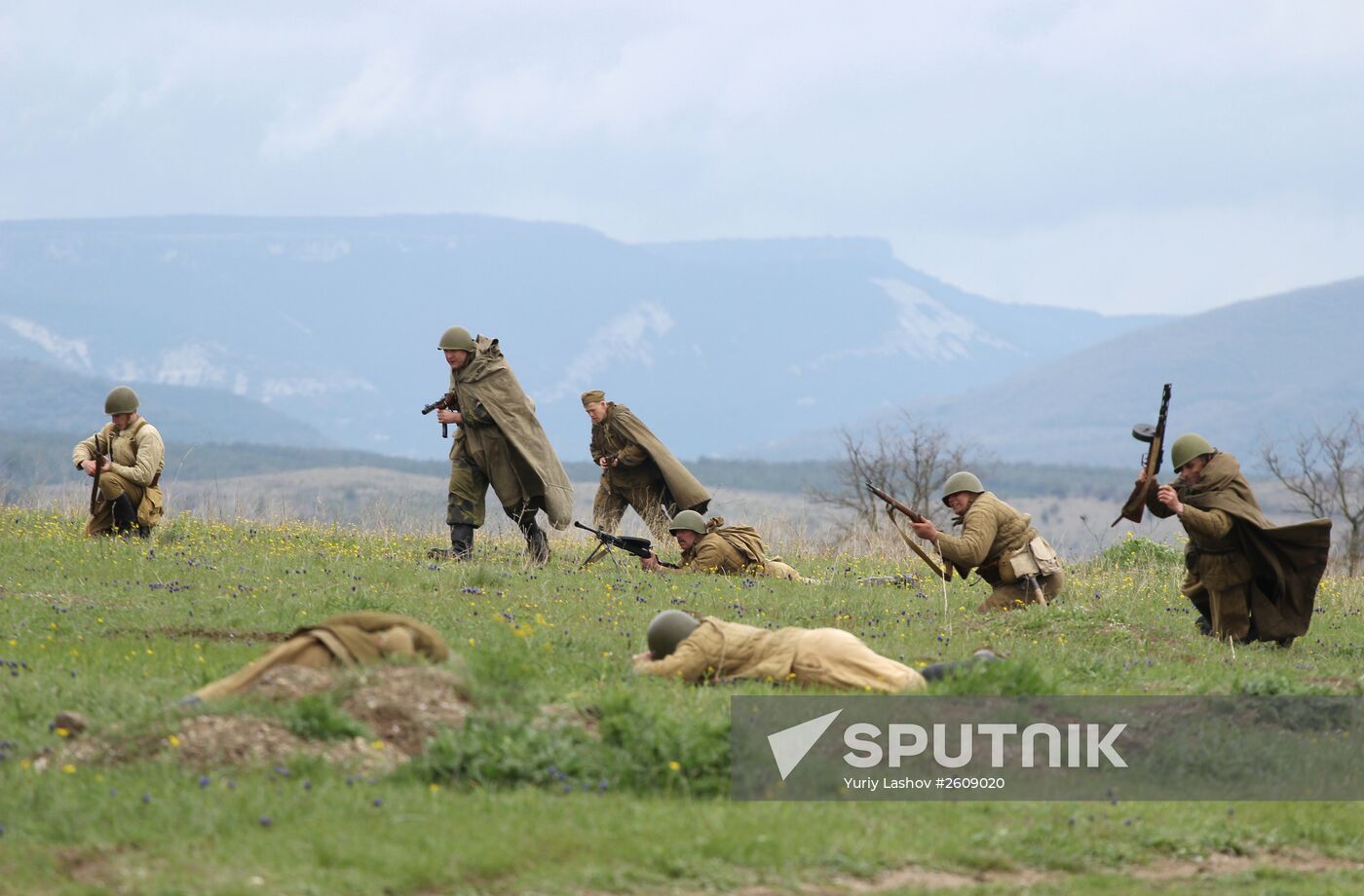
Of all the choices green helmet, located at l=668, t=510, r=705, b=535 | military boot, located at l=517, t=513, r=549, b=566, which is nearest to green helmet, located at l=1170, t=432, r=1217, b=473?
green helmet, located at l=668, t=510, r=705, b=535

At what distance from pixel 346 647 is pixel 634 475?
10.8 m

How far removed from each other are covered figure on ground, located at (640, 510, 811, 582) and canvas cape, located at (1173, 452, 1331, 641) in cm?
466

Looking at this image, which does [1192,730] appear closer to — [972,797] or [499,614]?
[972,797]

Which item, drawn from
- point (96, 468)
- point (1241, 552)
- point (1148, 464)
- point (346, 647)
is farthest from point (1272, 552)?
point (96, 468)

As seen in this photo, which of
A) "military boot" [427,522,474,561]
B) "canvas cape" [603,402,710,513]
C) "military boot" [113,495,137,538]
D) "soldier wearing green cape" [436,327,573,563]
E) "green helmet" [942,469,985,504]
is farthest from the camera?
"canvas cape" [603,402,710,513]

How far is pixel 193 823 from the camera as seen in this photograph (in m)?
6.66

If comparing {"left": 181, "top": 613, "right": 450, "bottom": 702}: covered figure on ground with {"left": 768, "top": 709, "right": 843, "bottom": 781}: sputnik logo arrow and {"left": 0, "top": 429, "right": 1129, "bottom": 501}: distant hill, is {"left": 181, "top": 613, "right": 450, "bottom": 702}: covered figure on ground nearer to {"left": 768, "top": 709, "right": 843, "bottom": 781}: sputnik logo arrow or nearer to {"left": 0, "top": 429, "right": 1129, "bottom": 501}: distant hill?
{"left": 768, "top": 709, "right": 843, "bottom": 781}: sputnik logo arrow

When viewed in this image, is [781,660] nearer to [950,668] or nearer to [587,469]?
[950,668]

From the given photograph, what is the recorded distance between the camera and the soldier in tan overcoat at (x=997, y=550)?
1400cm

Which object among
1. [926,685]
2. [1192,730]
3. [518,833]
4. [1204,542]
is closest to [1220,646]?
[1204,542]

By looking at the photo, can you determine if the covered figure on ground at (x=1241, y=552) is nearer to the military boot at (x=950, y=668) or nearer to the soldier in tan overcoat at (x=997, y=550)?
the soldier in tan overcoat at (x=997, y=550)

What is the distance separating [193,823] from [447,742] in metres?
1.34

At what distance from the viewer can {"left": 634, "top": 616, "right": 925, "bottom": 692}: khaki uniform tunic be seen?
970cm

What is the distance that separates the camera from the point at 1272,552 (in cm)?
1310
